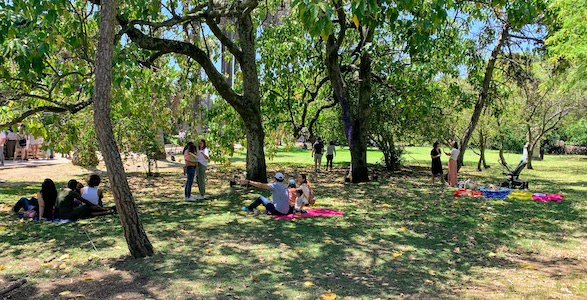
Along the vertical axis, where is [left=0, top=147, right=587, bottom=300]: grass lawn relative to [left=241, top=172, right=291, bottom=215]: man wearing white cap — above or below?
below

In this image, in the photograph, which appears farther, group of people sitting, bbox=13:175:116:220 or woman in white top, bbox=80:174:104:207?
woman in white top, bbox=80:174:104:207

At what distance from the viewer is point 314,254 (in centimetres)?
669

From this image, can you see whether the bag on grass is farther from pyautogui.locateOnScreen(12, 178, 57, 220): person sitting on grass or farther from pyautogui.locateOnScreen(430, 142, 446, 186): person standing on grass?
pyautogui.locateOnScreen(430, 142, 446, 186): person standing on grass

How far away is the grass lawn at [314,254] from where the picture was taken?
207 inches

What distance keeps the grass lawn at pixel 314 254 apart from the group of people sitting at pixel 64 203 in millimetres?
319

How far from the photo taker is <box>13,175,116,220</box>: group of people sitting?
8797 mm

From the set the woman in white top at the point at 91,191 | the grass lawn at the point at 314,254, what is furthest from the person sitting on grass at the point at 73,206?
the grass lawn at the point at 314,254

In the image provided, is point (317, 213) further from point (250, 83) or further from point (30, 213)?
point (30, 213)

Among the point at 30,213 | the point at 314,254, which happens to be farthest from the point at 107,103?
the point at 30,213

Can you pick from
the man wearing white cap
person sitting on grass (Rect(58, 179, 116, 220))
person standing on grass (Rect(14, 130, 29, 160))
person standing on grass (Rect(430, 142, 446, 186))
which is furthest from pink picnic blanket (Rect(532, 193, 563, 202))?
person standing on grass (Rect(14, 130, 29, 160))

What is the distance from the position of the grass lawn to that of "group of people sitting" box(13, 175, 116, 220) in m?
0.32

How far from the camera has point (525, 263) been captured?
6504 mm

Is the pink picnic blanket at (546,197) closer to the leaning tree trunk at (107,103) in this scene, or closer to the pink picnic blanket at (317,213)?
the pink picnic blanket at (317,213)

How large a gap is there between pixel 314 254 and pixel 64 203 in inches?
197
